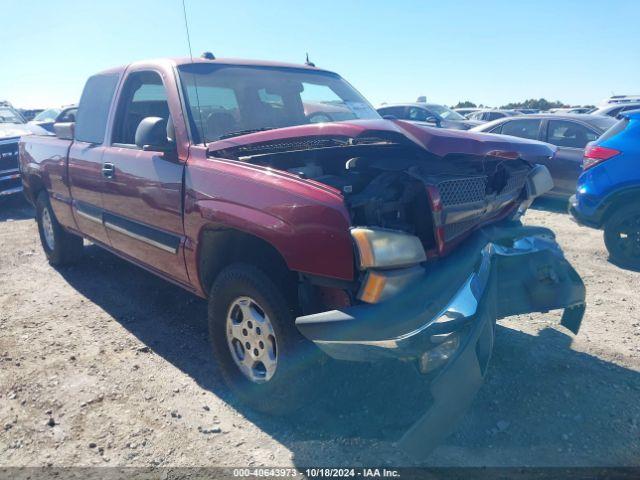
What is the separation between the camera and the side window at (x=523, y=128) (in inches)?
340

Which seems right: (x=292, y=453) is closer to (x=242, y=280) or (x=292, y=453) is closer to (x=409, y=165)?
(x=242, y=280)

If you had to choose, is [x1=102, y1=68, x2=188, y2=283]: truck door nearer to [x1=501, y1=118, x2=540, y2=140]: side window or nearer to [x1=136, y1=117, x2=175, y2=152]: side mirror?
[x1=136, y1=117, x2=175, y2=152]: side mirror

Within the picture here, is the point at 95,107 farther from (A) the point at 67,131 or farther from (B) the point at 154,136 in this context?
(B) the point at 154,136

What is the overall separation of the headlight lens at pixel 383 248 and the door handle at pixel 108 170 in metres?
2.43

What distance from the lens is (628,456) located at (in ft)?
8.41

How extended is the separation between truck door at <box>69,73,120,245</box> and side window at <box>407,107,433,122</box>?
406 inches

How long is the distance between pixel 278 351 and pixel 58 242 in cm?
404

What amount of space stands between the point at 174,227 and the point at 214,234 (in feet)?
1.34

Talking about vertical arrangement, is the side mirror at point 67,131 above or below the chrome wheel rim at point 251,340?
above

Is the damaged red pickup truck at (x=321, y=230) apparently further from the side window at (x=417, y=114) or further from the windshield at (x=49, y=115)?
the windshield at (x=49, y=115)

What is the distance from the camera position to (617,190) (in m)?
5.62

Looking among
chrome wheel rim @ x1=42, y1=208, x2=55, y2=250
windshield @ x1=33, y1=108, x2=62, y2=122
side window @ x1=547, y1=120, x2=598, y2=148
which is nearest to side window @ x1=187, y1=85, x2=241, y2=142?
chrome wheel rim @ x1=42, y1=208, x2=55, y2=250

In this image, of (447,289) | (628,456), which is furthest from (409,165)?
(628,456)

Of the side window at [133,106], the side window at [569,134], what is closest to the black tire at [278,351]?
the side window at [133,106]
